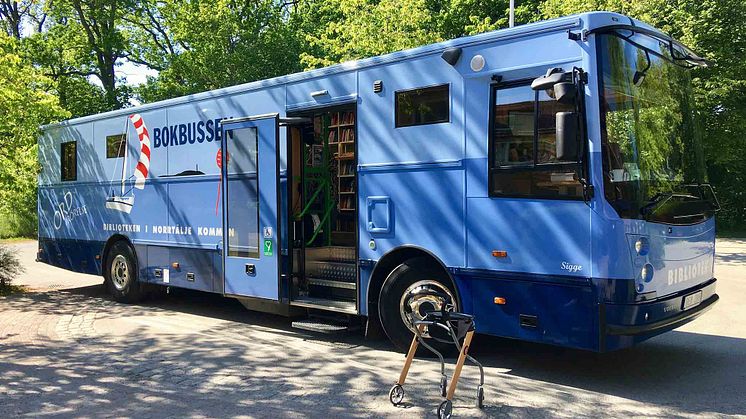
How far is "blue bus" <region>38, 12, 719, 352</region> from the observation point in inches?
209

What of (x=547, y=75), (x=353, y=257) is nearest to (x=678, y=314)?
(x=547, y=75)

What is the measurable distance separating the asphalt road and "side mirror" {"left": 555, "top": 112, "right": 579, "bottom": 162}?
2.08 m

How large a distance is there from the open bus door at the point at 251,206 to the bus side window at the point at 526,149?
2997mm

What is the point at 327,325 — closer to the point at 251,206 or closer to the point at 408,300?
the point at 408,300

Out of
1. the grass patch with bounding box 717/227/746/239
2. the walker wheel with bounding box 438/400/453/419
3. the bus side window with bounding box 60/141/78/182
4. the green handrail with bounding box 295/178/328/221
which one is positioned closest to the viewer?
the walker wheel with bounding box 438/400/453/419

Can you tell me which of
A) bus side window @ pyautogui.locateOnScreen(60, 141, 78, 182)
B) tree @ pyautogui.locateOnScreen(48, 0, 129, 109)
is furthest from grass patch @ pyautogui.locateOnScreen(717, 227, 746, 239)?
tree @ pyautogui.locateOnScreen(48, 0, 129, 109)

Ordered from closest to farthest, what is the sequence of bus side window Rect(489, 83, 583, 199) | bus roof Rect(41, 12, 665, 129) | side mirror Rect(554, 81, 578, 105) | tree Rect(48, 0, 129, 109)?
side mirror Rect(554, 81, 578, 105) → bus roof Rect(41, 12, 665, 129) → bus side window Rect(489, 83, 583, 199) → tree Rect(48, 0, 129, 109)

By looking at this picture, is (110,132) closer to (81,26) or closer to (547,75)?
(547,75)

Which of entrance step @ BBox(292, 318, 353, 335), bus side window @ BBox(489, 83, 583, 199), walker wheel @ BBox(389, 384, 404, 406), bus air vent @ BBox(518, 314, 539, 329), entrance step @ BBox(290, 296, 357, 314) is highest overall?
bus side window @ BBox(489, 83, 583, 199)

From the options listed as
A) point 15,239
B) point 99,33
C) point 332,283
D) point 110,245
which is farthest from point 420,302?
point 15,239

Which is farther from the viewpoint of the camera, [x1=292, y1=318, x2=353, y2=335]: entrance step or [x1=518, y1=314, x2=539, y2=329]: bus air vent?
[x1=292, y1=318, x2=353, y2=335]: entrance step

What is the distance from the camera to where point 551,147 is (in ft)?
18.1

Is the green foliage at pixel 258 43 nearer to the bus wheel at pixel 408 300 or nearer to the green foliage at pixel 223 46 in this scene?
the green foliage at pixel 223 46

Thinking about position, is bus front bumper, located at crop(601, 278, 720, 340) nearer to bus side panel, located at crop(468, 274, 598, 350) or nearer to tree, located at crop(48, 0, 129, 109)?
bus side panel, located at crop(468, 274, 598, 350)
